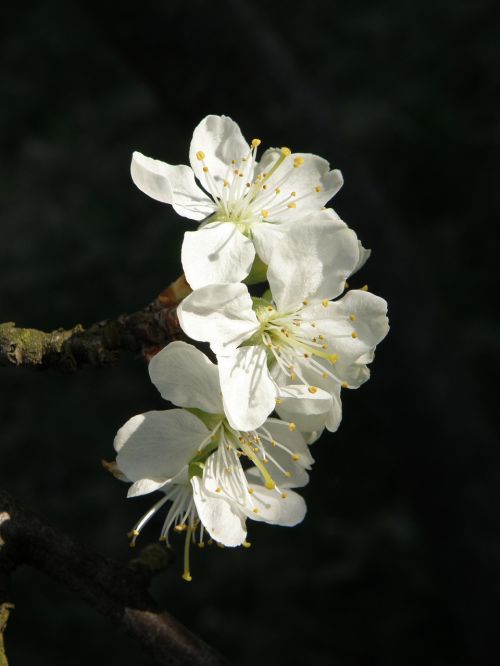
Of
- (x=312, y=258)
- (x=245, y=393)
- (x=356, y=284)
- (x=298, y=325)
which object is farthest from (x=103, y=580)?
(x=356, y=284)

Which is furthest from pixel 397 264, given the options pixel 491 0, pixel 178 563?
pixel 491 0

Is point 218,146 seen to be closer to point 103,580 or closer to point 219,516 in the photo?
point 219,516

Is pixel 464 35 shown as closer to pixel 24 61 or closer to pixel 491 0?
pixel 491 0

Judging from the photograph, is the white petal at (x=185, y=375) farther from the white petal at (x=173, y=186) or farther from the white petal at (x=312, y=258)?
the white petal at (x=173, y=186)

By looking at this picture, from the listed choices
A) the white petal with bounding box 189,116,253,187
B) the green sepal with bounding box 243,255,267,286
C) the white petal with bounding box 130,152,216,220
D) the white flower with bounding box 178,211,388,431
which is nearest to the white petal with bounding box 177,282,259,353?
the white flower with bounding box 178,211,388,431

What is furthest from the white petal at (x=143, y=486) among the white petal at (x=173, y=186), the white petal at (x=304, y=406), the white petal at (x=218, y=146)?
the white petal at (x=218, y=146)

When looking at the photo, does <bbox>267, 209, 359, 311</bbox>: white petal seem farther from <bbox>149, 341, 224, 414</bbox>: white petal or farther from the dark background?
the dark background
